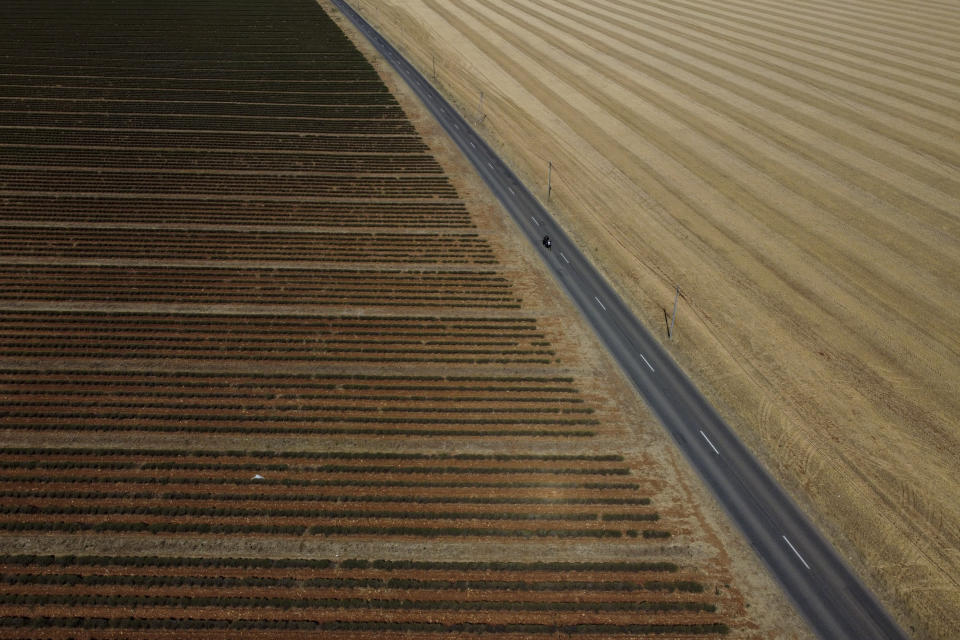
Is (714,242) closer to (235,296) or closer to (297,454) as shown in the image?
(297,454)

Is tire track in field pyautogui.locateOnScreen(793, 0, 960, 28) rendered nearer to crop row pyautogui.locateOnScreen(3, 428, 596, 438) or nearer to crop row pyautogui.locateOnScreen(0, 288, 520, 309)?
crop row pyautogui.locateOnScreen(0, 288, 520, 309)

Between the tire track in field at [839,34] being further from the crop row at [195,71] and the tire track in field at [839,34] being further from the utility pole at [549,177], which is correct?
the crop row at [195,71]

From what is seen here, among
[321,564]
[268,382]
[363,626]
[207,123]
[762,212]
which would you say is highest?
[207,123]

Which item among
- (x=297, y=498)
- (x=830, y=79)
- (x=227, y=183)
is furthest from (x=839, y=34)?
(x=297, y=498)

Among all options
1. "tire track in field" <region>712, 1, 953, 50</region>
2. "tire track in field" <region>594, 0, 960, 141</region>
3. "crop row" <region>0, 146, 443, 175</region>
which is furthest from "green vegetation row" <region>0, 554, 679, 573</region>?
"tire track in field" <region>712, 1, 953, 50</region>

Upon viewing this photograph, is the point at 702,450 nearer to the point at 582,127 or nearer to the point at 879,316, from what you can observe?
the point at 879,316

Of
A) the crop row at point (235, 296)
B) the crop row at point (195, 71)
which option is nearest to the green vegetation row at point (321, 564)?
the crop row at point (235, 296)
